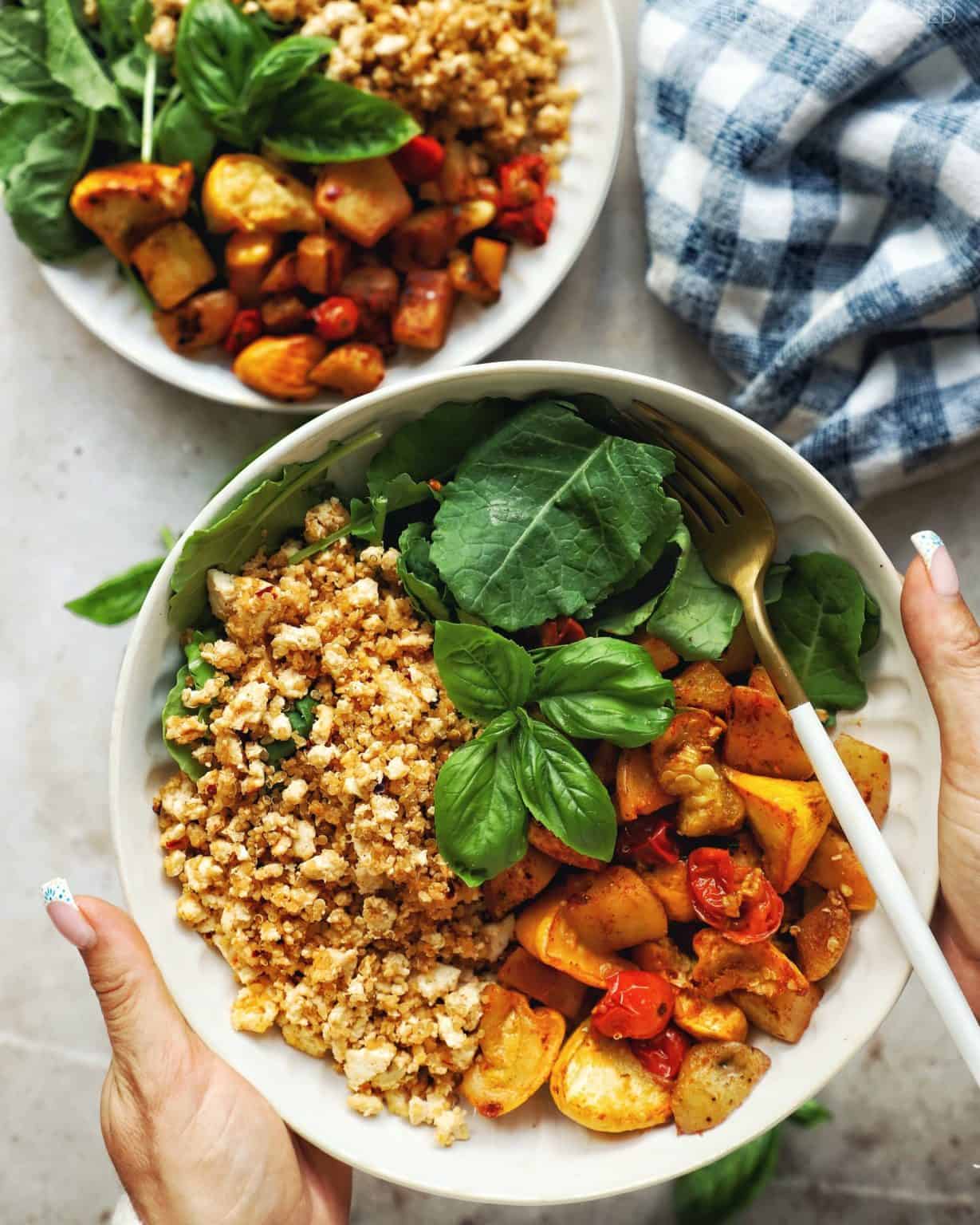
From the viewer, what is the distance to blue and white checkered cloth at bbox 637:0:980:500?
5.35ft

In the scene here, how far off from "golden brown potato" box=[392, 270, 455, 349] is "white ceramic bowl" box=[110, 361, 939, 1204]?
317 millimetres

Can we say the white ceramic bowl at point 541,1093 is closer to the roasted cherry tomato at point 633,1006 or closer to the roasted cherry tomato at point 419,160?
the roasted cherry tomato at point 633,1006

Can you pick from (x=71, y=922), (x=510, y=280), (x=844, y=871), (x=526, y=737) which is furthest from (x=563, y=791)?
(x=510, y=280)

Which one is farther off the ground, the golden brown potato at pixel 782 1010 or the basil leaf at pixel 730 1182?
the golden brown potato at pixel 782 1010

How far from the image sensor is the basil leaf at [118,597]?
1651 millimetres

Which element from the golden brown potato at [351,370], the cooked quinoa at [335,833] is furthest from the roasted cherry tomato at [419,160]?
the cooked quinoa at [335,833]

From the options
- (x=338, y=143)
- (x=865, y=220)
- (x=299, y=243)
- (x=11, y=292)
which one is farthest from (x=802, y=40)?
(x=11, y=292)

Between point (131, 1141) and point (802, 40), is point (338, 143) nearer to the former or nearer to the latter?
point (802, 40)

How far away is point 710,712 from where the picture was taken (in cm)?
141

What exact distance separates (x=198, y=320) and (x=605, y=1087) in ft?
4.11

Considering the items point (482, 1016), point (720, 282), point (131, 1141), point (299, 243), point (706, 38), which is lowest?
point (131, 1141)

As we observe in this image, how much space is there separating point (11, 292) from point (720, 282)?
120cm

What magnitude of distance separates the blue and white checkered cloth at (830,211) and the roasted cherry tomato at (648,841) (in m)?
0.68

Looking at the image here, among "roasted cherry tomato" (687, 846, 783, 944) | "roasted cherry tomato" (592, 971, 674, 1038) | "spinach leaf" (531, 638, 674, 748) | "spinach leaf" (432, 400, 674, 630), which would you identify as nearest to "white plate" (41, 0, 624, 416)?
"spinach leaf" (432, 400, 674, 630)
